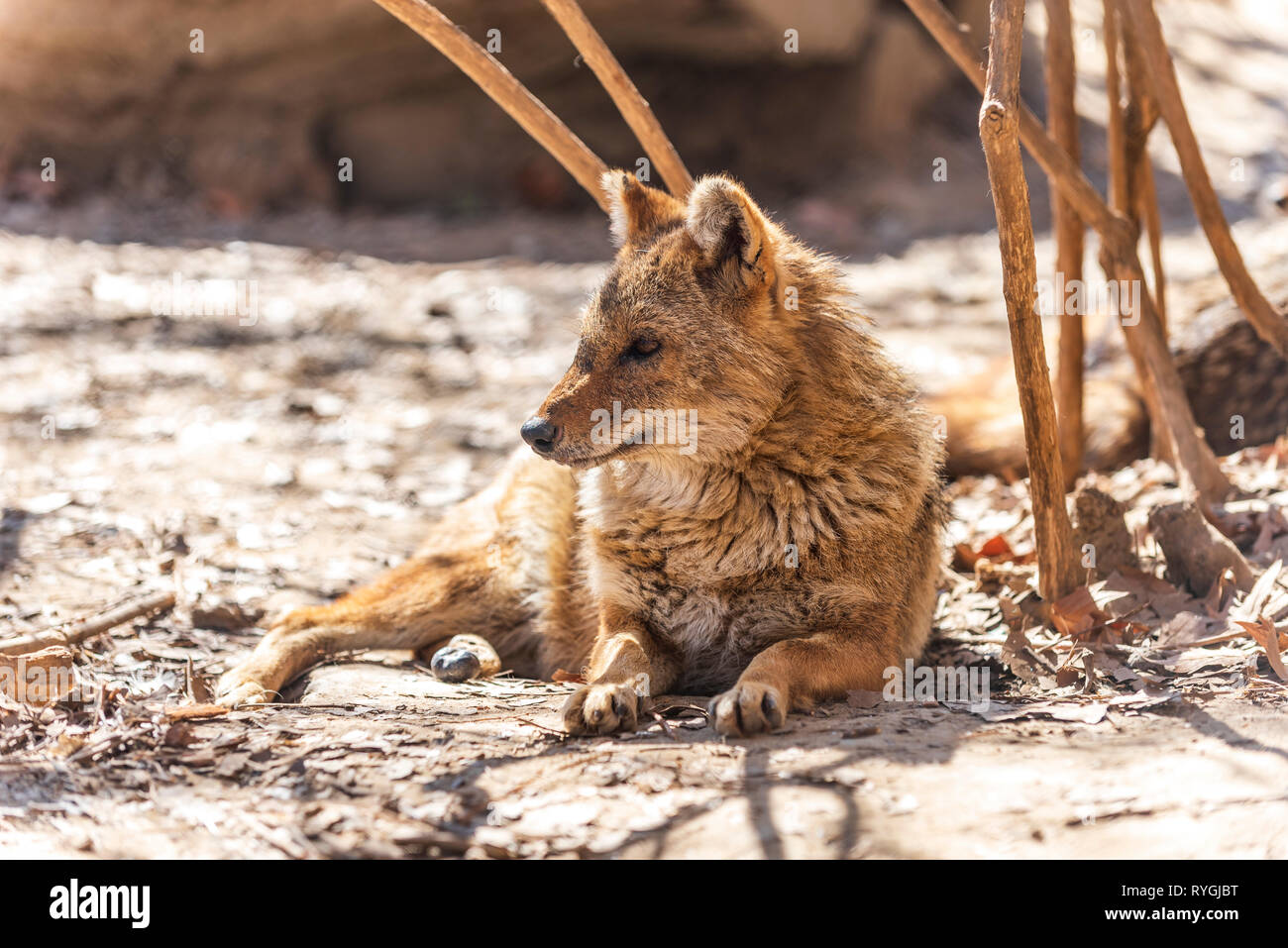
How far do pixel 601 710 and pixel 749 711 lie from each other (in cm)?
49

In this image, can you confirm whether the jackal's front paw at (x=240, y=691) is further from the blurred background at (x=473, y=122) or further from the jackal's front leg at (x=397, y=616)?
the blurred background at (x=473, y=122)

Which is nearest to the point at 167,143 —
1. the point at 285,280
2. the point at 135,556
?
the point at 285,280

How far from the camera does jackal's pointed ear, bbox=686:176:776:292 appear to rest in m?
4.13

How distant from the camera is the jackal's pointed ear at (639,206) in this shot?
186 inches

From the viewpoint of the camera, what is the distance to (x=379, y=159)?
1293 cm

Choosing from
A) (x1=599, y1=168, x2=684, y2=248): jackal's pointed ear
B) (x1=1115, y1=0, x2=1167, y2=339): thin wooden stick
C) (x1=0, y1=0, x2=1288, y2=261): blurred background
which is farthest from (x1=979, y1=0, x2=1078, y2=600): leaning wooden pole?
(x1=0, y1=0, x2=1288, y2=261): blurred background

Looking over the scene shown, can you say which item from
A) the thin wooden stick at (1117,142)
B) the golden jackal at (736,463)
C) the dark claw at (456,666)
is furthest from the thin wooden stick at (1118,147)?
the dark claw at (456,666)

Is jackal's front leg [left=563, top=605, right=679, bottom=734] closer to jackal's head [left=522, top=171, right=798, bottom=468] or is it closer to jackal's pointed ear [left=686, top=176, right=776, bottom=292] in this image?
jackal's head [left=522, top=171, right=798, bottom=468]

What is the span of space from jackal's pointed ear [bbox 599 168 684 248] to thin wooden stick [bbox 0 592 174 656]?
2.91 meters

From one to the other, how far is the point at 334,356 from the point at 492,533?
4154mm

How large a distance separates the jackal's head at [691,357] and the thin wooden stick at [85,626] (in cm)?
229
